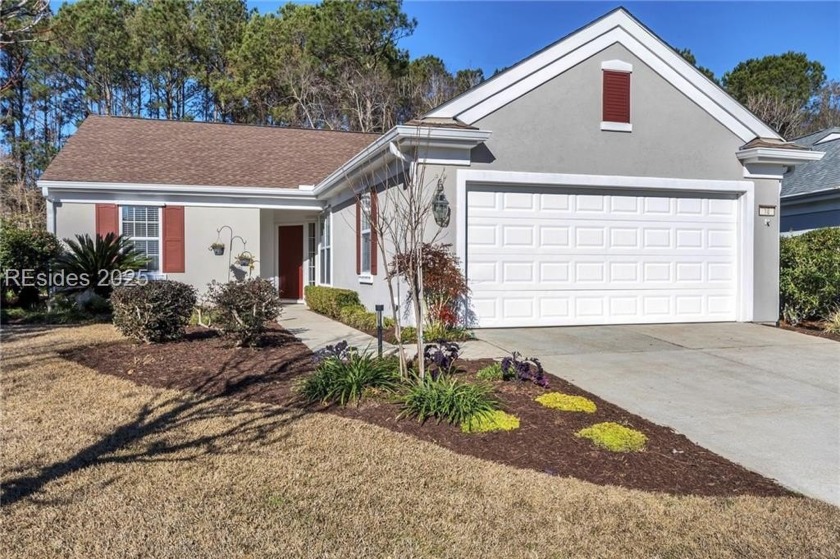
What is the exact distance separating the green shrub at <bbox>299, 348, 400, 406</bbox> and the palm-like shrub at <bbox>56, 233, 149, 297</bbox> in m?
7.55

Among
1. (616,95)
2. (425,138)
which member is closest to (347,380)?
(425,138)

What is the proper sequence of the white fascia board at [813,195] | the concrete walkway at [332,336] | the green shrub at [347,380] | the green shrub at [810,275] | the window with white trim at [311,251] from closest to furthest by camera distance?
the green shrub at [347,380]
the concrete walkway at [332,336]
the green shrub at [810,275]
the white fascia board at [813,195]
the window with white trim at [311,251]

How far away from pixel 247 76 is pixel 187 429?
24886 mm

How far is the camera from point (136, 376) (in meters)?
6.87

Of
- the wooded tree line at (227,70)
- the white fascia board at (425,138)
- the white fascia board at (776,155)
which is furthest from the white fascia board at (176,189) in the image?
the wooded tree line at (227,70)

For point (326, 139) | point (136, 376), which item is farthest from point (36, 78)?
point (136, 376)

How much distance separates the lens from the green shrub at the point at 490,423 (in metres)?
4.99

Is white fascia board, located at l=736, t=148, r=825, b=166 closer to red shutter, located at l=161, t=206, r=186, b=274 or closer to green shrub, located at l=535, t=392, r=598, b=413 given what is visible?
green shrub, located at l=535, t=392, r=598, b=413

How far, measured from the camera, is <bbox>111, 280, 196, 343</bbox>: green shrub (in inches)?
327

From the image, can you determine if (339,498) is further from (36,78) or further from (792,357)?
(36,78)

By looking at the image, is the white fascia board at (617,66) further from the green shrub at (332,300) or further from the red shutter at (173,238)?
the red shutter at (173,238)

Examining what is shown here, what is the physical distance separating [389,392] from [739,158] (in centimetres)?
844

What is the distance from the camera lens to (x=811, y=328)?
416 inches

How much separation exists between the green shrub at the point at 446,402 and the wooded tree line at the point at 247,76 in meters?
21.4
